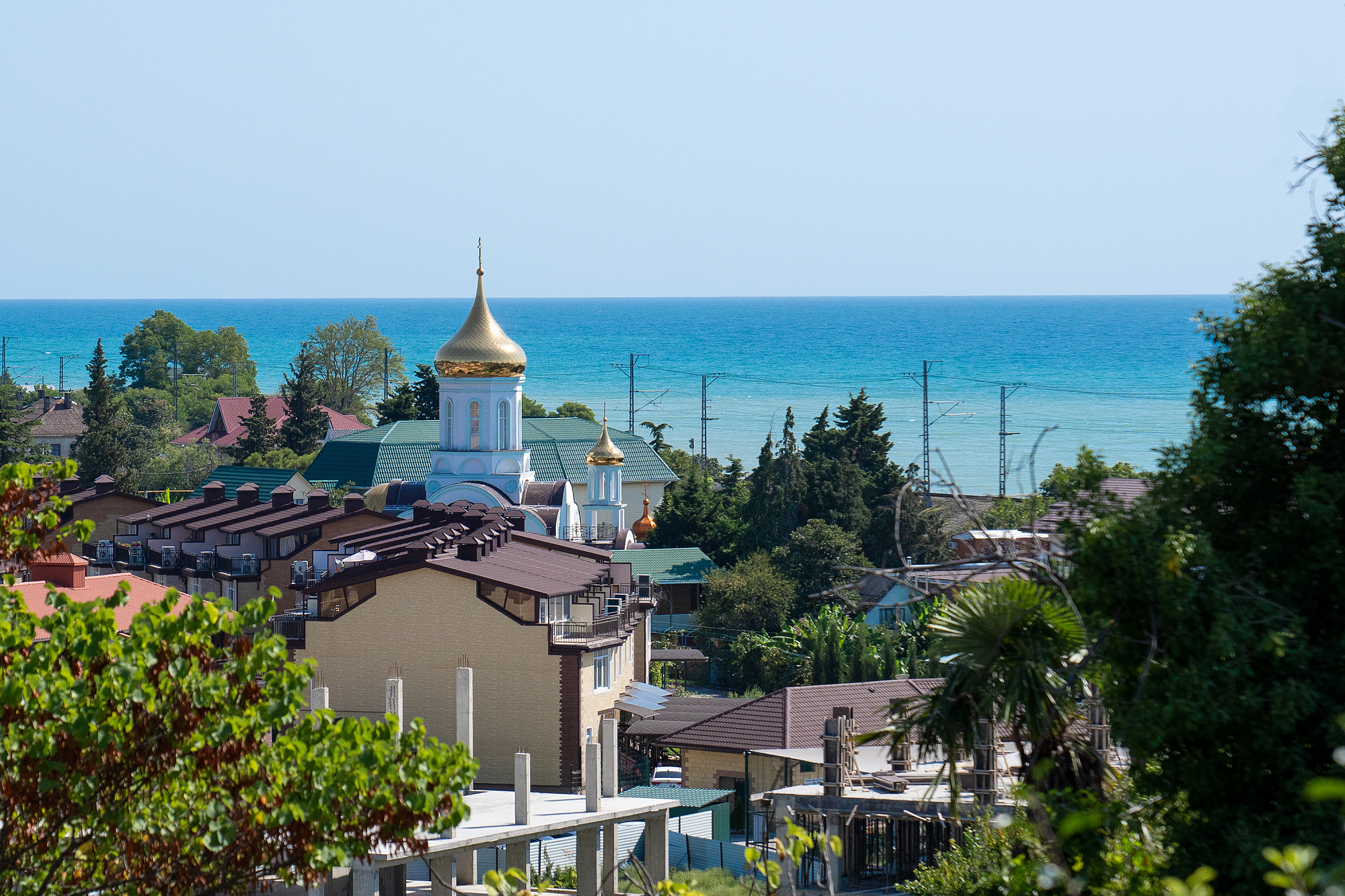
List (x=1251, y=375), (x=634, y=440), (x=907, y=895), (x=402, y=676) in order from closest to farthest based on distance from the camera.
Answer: (x=1251, y=375)
(x=907, y=895)
(x=402, y=676)
(x=634, y=440)

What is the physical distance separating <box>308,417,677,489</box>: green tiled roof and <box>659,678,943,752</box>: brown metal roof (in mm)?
37334

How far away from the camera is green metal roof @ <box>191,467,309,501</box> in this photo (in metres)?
67.3

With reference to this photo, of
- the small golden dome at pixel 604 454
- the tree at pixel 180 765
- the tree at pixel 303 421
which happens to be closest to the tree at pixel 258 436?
the tree at pixel 303 421

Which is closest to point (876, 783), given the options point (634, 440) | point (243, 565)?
point (243, 565)

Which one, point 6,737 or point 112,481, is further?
point 112,481

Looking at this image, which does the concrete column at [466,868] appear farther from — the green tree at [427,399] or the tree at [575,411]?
the tree at [575,411]

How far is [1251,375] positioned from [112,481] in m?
51.3

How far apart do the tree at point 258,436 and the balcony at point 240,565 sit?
Answer: 42893 mm

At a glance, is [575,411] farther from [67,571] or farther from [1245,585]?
[1245,585]

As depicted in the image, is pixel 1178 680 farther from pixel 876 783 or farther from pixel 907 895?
pixel 876 783

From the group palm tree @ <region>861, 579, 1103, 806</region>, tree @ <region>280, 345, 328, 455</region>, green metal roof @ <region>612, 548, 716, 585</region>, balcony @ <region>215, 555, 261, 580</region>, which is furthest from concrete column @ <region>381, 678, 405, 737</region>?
tree @ <region>280, 345, 328, 455</region>

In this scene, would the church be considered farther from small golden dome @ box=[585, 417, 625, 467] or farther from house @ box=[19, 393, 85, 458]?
house @ box=[19, 393, 85, 458]

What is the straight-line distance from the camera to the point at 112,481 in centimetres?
5638

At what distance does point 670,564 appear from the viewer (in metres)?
57.7
